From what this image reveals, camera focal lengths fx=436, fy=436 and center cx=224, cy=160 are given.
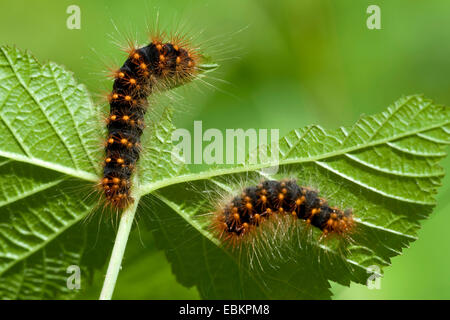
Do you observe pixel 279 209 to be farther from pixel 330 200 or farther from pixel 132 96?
pixel 132 96

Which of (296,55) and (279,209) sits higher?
(296,55)

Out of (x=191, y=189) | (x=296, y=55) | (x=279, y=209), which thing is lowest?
(x=279, y=209)

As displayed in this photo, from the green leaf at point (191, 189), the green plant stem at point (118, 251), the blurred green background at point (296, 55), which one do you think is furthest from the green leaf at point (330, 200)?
the blurred green background at point (296, 55)

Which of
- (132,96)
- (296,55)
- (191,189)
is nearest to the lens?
(191,189)

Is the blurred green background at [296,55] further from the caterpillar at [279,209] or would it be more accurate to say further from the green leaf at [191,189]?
the caterpillar at [279,209]

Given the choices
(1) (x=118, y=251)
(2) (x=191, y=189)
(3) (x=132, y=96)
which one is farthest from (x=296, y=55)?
(1) (x=118, y=251)

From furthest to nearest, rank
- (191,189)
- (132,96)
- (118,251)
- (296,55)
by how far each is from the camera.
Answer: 1. (296,55)
2. (132,96)
3. (191,189)
4. (118,251)

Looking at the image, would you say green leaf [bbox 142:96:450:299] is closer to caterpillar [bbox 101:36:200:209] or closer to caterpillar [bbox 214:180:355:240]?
caterpillar [bbox 214:180:355:240]
